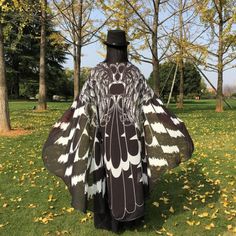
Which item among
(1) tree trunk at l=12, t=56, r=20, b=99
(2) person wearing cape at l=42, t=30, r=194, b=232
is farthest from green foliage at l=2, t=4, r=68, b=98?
(2) person wearing cape at l=42, t=30, r=194, b=232

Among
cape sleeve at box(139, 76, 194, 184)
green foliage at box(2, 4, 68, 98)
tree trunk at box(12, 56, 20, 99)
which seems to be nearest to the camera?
cape sleeve at box(139, 76, 194, 184)

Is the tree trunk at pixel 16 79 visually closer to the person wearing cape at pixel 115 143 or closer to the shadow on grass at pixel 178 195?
the shadow on grass at pixel 178 195

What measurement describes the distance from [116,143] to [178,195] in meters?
2.01

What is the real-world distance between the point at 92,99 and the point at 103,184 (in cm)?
91

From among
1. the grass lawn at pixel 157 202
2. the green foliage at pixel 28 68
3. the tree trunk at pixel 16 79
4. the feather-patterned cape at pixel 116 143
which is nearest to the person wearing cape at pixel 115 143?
the feather-patterned cape at pixel 116 143

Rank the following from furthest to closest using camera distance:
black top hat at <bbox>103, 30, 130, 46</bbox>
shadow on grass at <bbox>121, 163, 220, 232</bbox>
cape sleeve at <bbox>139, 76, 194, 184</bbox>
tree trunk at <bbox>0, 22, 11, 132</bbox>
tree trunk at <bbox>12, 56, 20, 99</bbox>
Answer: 1. tree trunk at <bbox>12, 56, 20, 99</bbox>
2. tree trunk at <bbox>0, 22, 11, 132</bbox>
3. shadow on grass at <bbox>121, 163, 220, 232</bbox>
4. cape sleeve at <bbox>139, 76, 194, 184</bbox>
5. black top hat at <bbox>103, 30, 130, 46</bbox>

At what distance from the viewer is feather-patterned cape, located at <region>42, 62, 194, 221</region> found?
13.5 feet

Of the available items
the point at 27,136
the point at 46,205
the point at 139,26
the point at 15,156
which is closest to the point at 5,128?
the point at 27,136

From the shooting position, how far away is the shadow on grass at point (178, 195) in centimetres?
494

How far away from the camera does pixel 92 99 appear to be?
4176mm

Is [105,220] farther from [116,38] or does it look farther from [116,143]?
[116,38]

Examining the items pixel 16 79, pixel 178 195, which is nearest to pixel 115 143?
pixel 178 195

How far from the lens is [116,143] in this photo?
4.13 meters

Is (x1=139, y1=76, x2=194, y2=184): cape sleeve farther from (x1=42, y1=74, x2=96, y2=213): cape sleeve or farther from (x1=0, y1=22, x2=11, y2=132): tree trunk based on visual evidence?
(x1=0, y1=22, x2=11, y2=132): tree trunk
